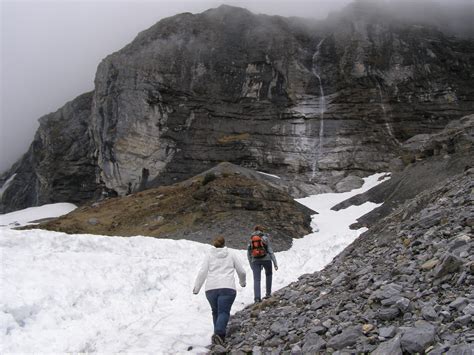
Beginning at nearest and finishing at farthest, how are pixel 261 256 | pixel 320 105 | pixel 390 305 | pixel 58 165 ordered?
1. pixel 390 305
2. pixel 261 256
3. pixel 320 105
4. pixel 58 165

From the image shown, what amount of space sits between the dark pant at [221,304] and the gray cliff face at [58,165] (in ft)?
249

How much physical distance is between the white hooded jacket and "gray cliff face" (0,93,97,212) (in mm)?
75455

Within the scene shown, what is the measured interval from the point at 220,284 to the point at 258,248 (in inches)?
145

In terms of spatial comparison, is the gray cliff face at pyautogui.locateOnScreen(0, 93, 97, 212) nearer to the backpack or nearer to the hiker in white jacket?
the backpack

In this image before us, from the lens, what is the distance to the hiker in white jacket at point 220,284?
8.10 m

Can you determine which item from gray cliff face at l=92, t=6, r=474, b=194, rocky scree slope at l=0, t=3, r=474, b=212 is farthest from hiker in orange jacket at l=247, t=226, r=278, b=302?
gray cliff face at l=92, t=6, r=474, b=194

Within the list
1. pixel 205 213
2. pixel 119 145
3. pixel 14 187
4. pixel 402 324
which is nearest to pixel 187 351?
pixel 402 324

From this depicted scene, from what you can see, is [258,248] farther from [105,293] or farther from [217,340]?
[105,293]

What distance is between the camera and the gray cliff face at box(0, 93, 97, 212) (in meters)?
81.4

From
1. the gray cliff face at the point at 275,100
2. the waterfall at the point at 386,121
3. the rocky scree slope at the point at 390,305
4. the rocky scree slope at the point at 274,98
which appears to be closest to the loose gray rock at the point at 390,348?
Result: the rocky scree slope at the point at 390,305

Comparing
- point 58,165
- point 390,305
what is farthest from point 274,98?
point 390,305

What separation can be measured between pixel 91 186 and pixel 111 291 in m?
72.0

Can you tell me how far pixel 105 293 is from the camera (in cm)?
1249

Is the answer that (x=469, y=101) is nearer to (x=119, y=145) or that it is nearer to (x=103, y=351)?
(x=119, y=145)
